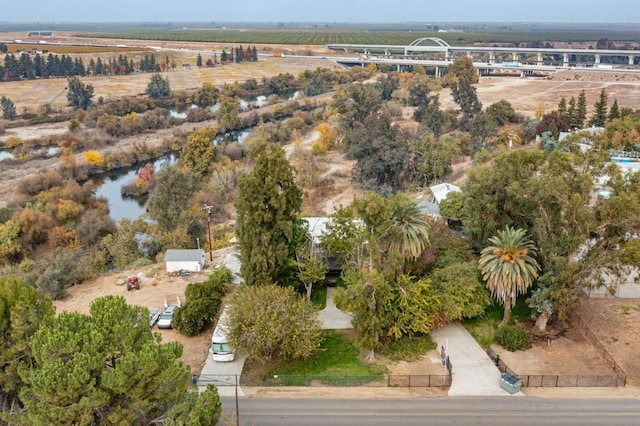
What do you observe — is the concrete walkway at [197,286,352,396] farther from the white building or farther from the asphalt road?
the white building

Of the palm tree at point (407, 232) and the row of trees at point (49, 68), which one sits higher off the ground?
the row of trees at point (49, 68)

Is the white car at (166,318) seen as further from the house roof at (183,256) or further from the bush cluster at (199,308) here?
the house roof at (183,256)

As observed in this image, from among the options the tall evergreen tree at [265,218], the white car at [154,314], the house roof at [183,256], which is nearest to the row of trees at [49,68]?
the house roof at [183,256]

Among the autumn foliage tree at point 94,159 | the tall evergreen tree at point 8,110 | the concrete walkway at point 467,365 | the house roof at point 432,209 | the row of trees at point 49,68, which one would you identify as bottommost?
the concrete walkway at point 467,365

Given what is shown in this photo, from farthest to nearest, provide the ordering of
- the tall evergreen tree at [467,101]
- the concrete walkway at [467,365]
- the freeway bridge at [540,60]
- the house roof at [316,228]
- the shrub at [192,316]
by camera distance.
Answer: the freeway bridge at [540,60] → the tall evergreen tree at [467,101] → the house roof at [316,228] → the shrub at [192,316] → the concrete walkway at [467,365]

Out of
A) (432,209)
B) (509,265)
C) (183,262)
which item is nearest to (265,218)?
(183,262)

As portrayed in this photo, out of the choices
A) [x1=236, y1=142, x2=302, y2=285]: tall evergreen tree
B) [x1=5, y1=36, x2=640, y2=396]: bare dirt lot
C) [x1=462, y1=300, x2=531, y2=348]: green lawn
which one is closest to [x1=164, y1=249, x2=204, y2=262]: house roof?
[x1=5, y1=36, x2=640, y2=396]: bare dirt lot
